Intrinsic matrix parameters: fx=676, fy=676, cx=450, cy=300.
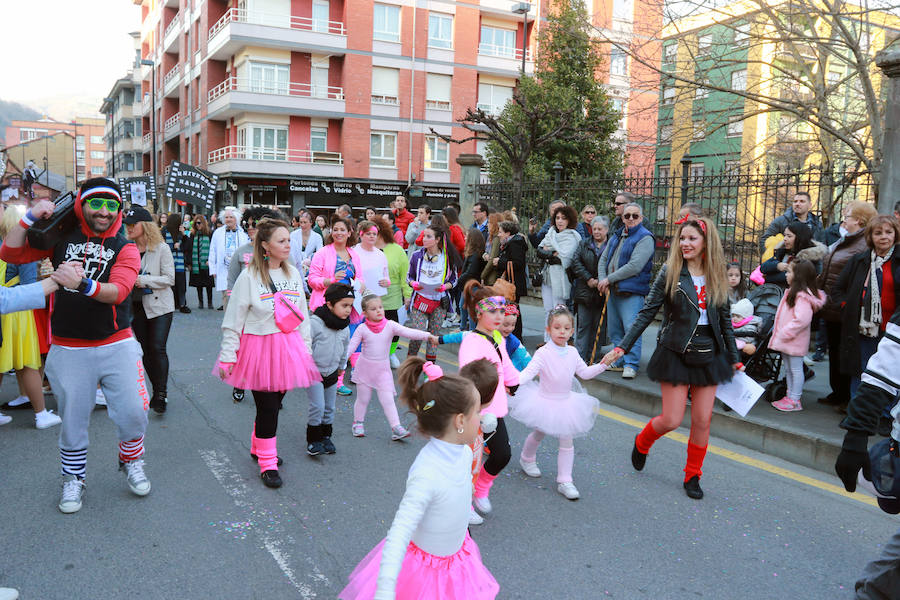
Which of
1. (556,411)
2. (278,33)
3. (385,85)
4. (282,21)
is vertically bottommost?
(556,411)

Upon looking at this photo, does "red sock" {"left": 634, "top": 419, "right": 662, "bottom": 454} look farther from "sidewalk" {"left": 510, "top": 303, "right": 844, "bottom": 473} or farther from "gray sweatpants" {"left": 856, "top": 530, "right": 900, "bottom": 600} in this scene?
"gray sweatpants" {"left": 856, "top": 530, "right": 900, "bottom": 600}

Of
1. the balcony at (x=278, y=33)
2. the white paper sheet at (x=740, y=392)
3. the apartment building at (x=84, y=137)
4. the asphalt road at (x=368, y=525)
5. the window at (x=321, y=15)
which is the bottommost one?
the asphalt road at (x=368, y=525)

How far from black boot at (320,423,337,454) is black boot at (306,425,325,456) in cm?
3

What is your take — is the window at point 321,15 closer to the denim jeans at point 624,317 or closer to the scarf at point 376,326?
the denim jeans at point 624,317

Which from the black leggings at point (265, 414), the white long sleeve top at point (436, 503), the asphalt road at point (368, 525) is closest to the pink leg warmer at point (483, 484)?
the asphalt road at point (368, 525)

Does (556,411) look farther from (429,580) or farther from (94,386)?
(94,386)

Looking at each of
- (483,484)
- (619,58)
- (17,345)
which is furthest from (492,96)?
(483,484)

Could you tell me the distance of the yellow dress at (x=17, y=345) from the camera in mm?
5730

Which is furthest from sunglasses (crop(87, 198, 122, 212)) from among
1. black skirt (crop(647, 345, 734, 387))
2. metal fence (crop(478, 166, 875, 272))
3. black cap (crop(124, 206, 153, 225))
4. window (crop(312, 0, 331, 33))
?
window (crop(312, 0, 331, 33))

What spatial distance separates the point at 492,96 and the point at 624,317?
32285 millimetres

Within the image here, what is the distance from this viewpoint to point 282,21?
33.5 meters

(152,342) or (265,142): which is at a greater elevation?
(265,142)

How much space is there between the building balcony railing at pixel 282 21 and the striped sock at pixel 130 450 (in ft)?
107

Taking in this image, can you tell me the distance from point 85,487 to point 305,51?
108ft
